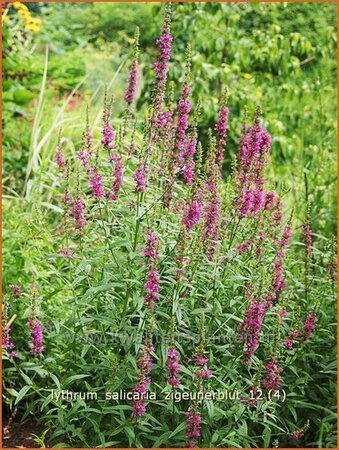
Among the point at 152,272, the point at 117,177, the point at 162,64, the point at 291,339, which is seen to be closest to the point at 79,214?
the point at 117,177

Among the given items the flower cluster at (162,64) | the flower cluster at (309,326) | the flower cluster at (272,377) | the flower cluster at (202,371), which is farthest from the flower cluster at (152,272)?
the flower cluster at (309,326)

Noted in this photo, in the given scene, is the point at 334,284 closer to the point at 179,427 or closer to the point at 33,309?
the point at 179,427

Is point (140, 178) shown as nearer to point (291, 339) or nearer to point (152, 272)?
point (152, 272)

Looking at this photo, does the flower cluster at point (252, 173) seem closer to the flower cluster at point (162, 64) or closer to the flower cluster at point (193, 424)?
the flower cluster at point (162, 64)

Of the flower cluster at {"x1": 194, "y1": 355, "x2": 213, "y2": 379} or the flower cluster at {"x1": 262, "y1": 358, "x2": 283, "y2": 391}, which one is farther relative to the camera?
the flower cluster at {"x1": 262, "y1": 358, "x2": 283, "y2": 391}

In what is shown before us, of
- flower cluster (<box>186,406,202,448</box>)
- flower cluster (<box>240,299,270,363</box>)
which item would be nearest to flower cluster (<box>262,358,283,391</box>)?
flower cluster (<box>240,299,270,363</box>)

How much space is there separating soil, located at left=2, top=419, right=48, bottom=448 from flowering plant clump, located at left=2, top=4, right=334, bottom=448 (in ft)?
0.52

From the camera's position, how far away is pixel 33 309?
297 cm

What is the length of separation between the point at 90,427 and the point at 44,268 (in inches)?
51.9

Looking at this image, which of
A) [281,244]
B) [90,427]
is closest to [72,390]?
[90,427]

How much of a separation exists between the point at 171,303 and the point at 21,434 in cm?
114

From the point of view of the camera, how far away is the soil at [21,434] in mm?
3443

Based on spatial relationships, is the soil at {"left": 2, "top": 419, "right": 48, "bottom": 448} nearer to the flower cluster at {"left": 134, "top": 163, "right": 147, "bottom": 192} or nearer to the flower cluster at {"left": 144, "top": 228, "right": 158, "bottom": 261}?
the flower cluster at {"left": 144, "top": 228, "right": 158, "bottom": 261}

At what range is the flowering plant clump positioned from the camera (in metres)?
2.97
